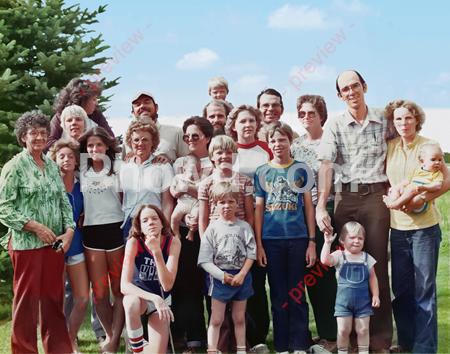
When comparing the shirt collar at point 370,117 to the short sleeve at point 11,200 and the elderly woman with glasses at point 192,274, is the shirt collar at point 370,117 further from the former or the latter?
the short sleeve at point 11,200

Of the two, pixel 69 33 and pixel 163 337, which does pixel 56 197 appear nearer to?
pixel 163 337

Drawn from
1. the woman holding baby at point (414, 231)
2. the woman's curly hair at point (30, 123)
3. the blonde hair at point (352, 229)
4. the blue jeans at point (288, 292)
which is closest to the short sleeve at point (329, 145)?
the woman holding baby at point (414, 231)

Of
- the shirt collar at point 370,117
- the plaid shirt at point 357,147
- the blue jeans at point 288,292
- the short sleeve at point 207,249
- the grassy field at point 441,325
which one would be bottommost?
the grassy field at point 441,325

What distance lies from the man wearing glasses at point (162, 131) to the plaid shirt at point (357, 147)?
59.9 inches

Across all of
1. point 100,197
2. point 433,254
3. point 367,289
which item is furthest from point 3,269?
point 433,254

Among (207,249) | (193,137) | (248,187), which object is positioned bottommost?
(207,249)

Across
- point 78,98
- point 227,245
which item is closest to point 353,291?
point 227,245

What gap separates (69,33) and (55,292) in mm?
5791

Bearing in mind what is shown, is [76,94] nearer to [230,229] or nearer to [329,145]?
[230,229]

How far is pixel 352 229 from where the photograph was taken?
5.71 metres

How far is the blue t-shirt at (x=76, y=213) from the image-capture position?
19.1 ft

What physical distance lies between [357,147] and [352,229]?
74 centimetres

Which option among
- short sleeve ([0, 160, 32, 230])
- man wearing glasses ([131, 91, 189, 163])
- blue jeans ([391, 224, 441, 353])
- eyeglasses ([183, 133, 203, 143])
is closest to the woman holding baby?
blue jeans ([391, 224, 441, 353])

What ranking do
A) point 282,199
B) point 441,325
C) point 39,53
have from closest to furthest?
point 282,199, point 441,325, point 39,53
